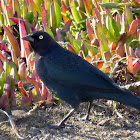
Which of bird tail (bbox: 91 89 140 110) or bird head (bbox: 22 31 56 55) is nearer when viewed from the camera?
bird tail (bbox: 91 89 140 110)

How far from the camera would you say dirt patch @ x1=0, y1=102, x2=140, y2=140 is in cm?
323

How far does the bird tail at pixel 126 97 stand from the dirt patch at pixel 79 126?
0.32 metres

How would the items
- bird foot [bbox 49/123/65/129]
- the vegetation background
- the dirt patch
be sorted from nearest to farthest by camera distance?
the dirt patch, bird foot [bbox 49/123/65/129], the vegetation background

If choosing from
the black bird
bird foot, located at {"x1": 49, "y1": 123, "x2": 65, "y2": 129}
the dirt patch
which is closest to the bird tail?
the black bird

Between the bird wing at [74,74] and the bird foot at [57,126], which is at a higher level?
the bird wing at [74,74]

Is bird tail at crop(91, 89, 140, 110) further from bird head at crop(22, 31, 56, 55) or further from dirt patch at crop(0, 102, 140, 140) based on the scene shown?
bird head at crop(22, 31, 56, 55)

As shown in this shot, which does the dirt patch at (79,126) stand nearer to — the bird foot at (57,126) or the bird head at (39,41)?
the bird foot at (57,126)

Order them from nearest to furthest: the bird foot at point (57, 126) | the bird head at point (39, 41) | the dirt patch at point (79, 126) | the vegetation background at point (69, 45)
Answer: the dirt patch at point (79, 126) → the bird foot at point (57, 126) → the bird head at point (39, 41) → the vegetation background at point (69, 45)

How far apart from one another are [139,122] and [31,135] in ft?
4.05

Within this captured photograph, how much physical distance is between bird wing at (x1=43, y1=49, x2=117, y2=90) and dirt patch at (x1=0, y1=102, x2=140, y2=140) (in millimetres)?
461

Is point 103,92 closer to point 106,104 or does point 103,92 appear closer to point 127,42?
point 106,104

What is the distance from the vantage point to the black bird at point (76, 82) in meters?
3.30

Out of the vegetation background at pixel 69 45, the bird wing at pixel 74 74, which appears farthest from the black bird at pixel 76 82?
the vegetation background at pixel 69 45

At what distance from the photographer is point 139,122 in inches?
139
